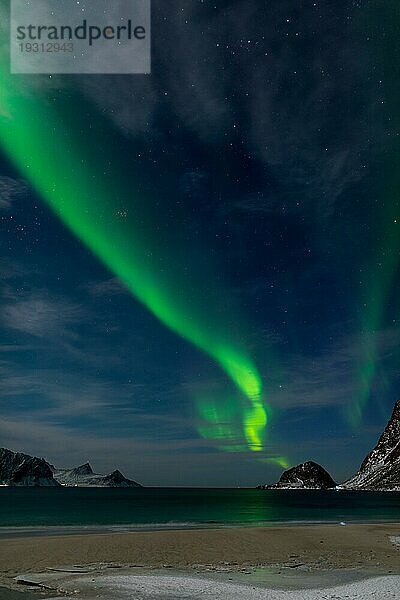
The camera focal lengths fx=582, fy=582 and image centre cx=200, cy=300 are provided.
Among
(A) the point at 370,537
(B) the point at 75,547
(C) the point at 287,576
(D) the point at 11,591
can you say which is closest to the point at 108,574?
(D) the point at 11,591

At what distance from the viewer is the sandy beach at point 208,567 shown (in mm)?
21562

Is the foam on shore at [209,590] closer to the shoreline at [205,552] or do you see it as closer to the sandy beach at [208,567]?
the sandy beach at [208,567]

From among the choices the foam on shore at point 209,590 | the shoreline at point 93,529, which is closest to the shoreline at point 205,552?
the foam on shore at point 209,590

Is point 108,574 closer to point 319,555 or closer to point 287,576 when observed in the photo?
point 287,576

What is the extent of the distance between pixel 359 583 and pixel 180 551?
15.2 metres

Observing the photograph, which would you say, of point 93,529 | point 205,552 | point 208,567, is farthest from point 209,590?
point 93,529

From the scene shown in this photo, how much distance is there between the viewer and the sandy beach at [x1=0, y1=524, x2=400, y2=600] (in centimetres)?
2156

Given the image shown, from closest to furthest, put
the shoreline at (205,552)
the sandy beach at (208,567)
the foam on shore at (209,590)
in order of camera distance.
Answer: the foam on shore at (209,590) → the sandy beach at (208,567) → the shoreline at (205,552)

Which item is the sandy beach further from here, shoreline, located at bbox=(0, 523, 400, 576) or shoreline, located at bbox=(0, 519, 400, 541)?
shoreline, located at bbox=(0, 519, 400, 541)

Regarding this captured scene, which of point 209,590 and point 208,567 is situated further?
point 208,567

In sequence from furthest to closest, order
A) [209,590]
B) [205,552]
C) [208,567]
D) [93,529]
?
[93,529], [205,552], [208,567], [209,590]

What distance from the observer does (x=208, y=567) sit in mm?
27969

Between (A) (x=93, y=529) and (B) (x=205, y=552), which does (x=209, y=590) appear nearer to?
(B) (x=205, y=552)

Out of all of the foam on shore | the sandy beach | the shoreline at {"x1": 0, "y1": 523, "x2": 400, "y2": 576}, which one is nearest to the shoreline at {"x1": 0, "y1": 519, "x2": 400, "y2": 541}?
the shoreline at {"x1": 0, "y1": 523, "x2": 400, "y2": 576}
